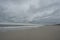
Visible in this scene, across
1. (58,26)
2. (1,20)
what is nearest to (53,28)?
(58,26)

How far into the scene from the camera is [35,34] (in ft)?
2.28

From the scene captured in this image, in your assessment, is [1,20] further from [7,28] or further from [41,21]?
[41,21]

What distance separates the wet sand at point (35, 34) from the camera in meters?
0.68

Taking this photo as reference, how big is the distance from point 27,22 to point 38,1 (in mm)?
200

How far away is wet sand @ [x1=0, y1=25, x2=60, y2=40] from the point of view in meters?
0.68

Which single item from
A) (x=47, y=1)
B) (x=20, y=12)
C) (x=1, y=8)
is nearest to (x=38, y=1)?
(x=47, y=1)

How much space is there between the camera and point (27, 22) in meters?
0.66

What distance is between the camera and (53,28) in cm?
68

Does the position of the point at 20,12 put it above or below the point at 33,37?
above

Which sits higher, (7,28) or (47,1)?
(47,1)

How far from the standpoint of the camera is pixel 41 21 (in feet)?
2.19

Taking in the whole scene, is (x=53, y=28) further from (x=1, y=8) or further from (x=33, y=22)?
(x=1, y=8)

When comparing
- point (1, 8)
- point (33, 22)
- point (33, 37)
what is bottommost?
point (33, 37)

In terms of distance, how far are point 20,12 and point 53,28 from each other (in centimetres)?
31
